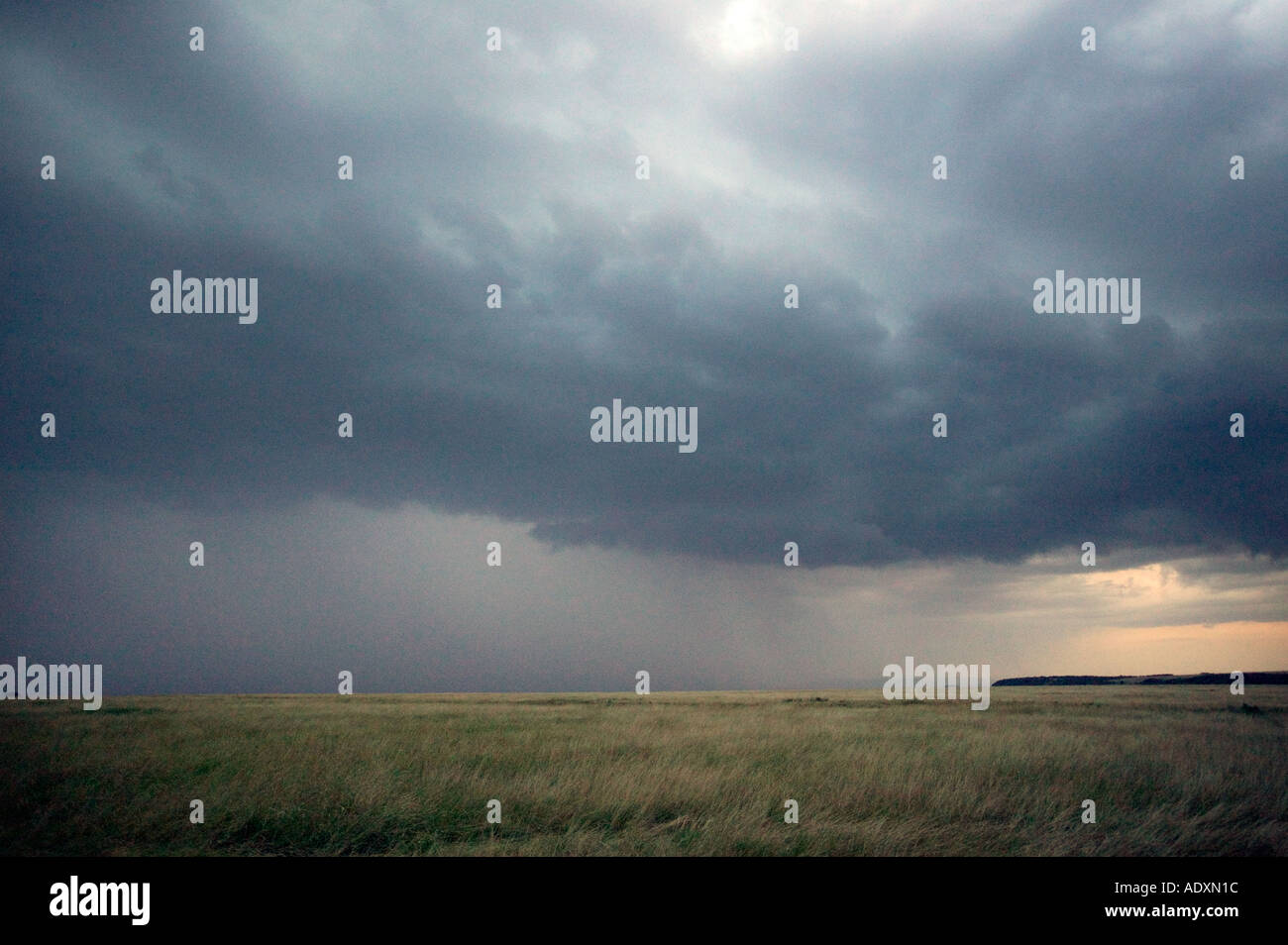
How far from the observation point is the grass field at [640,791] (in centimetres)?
996

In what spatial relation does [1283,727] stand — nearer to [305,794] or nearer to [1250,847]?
[1250,847]

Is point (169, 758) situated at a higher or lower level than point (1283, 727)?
higher

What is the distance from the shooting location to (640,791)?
11875 mm

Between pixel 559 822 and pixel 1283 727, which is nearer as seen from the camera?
pixel 559 822

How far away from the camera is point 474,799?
38.2 feet

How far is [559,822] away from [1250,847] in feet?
32.3

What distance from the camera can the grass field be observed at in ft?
32.7

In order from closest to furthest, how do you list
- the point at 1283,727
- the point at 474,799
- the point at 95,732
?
the point at 474,799 → the point at 95,732 → the point at 1283,727

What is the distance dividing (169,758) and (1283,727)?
101 feet
